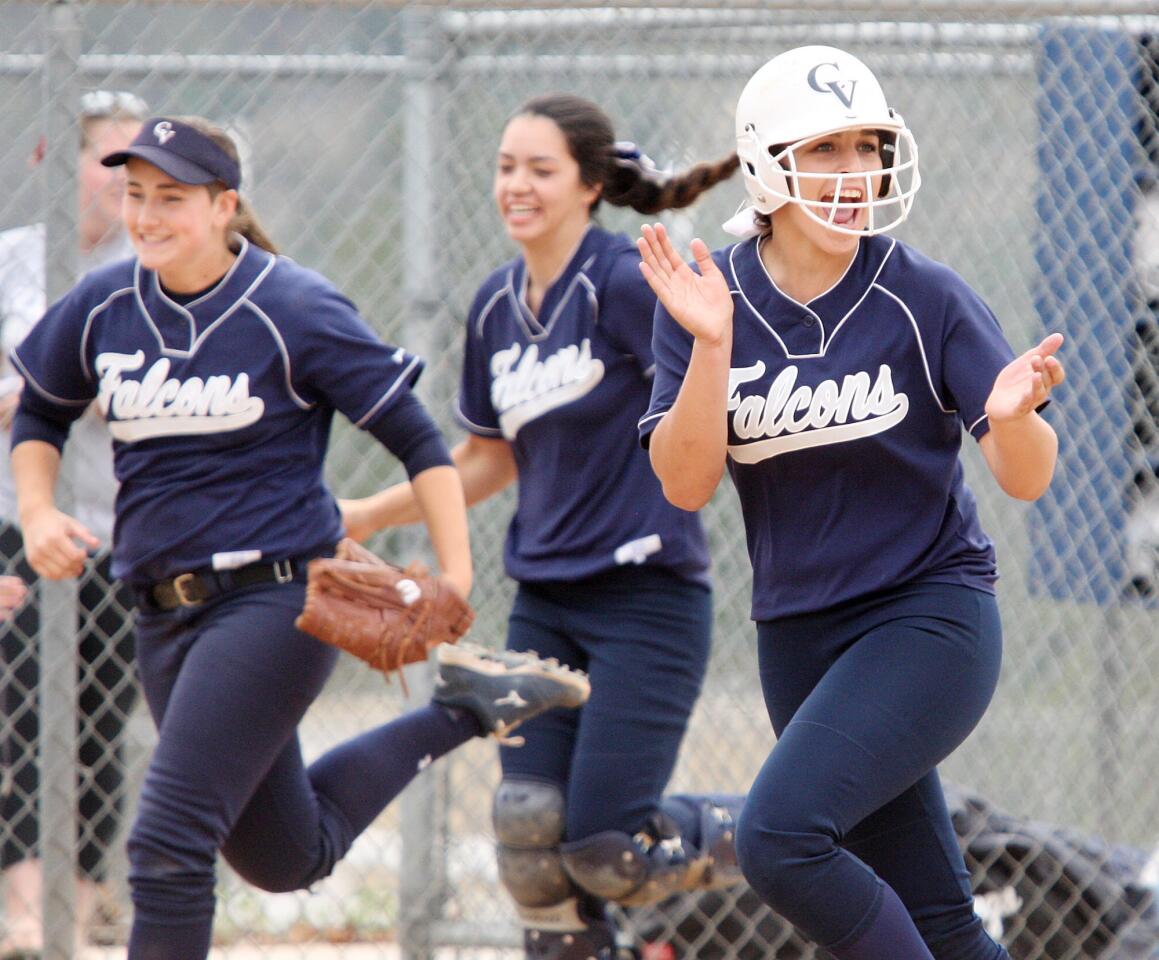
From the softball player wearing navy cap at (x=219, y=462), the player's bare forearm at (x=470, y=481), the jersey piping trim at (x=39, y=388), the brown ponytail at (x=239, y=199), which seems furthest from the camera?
the player's bare forearm at (x=470, y=481)

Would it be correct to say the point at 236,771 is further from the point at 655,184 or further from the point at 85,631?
the point at 655,184

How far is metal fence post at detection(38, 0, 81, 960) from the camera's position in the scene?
3459 mm

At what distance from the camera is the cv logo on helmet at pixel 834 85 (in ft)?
7.87

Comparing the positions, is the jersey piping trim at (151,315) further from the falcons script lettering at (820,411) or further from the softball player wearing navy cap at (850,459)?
the falcons script lettering at (820,411)

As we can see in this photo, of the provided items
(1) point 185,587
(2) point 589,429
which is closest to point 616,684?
(2) point 589,429

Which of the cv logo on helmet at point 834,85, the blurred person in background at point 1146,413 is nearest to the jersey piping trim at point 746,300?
the cv logo on helmet at point 834,85

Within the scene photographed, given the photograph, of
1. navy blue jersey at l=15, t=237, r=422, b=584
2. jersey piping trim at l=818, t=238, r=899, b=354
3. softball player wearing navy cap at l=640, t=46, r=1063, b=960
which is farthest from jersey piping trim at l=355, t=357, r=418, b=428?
jersey piping trim at l=818, t=238, r=899, b=354

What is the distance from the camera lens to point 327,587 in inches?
113

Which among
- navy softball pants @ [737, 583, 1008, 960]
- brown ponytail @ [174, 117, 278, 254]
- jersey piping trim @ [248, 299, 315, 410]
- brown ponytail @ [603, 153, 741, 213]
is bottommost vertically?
navy softball pants @ [737, 583, 1008, 960]

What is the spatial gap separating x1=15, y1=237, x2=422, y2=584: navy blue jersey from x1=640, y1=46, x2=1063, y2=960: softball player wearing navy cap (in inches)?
30.5

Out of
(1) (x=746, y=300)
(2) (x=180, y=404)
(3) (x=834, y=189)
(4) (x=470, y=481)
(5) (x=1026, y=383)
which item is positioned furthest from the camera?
(4) (x=470, y=481)

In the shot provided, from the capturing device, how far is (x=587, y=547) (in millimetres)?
3336

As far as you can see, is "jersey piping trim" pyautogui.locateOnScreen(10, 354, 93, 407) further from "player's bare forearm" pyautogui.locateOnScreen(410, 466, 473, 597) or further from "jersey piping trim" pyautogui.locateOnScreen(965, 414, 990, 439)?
"jersey piping trim" pyautogui.locateOnScreen(965, 414, 990, 439)

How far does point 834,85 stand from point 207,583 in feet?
4.85
